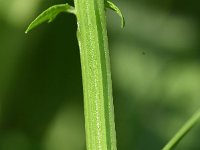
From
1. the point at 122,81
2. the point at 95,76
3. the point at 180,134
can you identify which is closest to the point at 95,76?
the point at 95,76

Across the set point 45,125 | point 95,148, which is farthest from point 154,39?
point 95,148

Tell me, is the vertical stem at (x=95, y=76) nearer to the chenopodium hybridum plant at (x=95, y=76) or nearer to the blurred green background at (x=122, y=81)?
the chenopodium hybridum plant at (x=95, y=76)

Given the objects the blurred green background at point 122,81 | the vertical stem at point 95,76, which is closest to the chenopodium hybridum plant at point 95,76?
the vertical stem at point 95,76

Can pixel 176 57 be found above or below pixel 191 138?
above

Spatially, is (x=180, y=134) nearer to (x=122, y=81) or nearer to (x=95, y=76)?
(x=95, y=76)

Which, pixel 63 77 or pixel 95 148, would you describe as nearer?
pixel 95 148

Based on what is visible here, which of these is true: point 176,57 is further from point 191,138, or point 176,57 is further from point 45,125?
point 45,125

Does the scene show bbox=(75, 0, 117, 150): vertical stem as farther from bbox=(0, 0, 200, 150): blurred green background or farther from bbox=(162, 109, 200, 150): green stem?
bbox=(0, 0, 200, 150): blurred green background

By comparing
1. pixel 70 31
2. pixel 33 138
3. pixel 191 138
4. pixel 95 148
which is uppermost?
pixel 95 148
